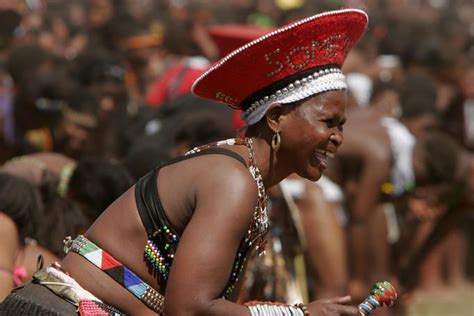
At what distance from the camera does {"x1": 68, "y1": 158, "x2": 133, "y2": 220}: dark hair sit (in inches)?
214

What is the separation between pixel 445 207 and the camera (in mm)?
9344

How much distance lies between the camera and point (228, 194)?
354cm

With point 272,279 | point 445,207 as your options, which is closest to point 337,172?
point 445,207

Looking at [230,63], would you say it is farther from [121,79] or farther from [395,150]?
[121,79]

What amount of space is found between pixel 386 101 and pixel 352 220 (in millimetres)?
1933

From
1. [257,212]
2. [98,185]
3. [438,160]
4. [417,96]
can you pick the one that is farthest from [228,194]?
[417,96]

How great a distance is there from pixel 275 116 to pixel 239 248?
0.47 meters

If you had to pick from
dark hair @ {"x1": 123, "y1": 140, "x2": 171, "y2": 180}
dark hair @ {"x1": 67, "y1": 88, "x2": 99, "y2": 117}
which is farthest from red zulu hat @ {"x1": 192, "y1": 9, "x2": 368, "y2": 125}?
dark hair @ {"x1": 67, "y1": 88, "x2": 99, "y2": 117}

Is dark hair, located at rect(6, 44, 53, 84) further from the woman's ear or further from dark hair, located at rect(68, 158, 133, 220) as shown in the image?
the woman's ear

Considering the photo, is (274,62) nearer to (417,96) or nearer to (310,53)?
(310,53)

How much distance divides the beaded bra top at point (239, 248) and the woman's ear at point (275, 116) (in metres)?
0.14

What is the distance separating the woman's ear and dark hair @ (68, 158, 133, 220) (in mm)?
1729

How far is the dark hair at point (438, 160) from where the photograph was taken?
8453mm

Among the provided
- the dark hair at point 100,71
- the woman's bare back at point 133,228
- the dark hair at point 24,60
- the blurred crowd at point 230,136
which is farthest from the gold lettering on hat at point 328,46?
the dark hair at point 24,60
